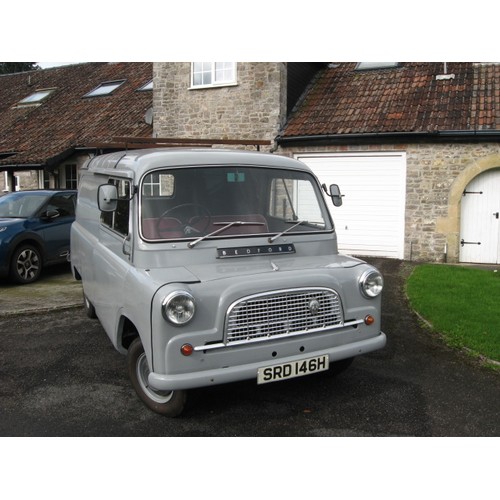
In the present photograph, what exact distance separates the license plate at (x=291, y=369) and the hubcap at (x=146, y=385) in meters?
0.82

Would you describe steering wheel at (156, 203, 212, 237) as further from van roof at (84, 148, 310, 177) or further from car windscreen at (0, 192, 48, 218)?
car windscreen at (0, 192, 48, 218)

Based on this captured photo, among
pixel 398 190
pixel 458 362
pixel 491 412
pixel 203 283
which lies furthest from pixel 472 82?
pixel 203 283

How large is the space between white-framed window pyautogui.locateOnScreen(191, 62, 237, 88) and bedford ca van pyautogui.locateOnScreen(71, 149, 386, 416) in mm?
9529

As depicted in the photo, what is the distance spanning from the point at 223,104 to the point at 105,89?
8782 millimetres

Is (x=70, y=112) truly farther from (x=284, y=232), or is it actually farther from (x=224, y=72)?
(x=284, y=232)

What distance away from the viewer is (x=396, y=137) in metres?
12.4

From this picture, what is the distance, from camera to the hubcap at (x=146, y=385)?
421cm

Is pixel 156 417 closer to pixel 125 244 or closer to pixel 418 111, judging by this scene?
pixel 125 244

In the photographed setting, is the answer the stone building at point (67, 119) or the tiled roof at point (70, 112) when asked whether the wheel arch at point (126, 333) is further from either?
the tiled roof at point (70, 112)

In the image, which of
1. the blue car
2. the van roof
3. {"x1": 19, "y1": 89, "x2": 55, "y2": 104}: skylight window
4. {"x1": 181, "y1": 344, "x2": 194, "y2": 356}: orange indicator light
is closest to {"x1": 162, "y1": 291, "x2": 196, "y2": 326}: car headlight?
{"x1": 181, "y1": 344, "x2": 194, "y2": 356}: orange indicator light

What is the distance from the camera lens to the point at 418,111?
12.7m

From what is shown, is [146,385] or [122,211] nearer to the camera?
[146,385]

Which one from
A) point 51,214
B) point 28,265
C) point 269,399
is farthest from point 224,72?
point 269,399

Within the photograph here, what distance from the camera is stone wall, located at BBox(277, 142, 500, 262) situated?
471 inches
